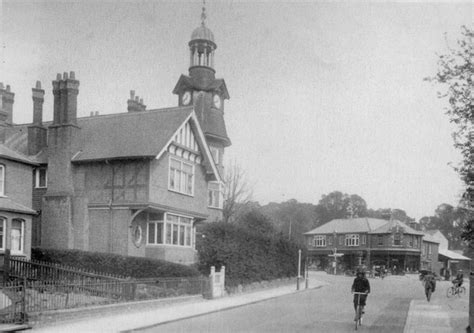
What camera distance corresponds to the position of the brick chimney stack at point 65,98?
96.1 feet

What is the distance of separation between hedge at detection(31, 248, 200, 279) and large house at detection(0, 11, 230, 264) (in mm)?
1713

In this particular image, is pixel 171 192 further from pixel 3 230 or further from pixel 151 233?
pixel 3 230

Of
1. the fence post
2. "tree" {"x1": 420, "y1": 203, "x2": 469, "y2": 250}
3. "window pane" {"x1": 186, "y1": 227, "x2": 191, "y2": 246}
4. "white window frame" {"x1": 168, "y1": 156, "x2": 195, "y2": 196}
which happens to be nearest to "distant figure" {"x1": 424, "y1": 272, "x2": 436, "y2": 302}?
"window pane" {"x1": 186, "y1": 227, "x2": 191, "y2": 246}

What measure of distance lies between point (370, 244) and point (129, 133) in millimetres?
59533

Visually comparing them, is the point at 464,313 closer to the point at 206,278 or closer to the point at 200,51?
the point at 206,278

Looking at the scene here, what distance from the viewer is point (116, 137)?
30.1m

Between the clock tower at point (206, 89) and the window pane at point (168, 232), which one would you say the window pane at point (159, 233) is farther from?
the clock tower at point (206, 89)

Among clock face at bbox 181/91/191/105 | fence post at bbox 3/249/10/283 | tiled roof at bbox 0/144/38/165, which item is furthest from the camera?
clock face at bbox 181/91/191/105

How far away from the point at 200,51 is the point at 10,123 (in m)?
15.6

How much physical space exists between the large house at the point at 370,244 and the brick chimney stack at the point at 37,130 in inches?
2117

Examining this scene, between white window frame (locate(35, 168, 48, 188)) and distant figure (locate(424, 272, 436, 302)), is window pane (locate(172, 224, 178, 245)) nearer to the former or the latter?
white window frame (locate(35, 168, 48, 188))

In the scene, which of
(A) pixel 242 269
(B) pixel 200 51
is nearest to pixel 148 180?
(A) pixel 242 269

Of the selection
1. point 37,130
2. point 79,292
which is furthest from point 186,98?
point 79,292

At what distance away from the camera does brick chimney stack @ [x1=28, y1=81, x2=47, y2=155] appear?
31.4 m
